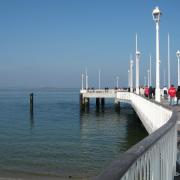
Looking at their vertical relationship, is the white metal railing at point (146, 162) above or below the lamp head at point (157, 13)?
below

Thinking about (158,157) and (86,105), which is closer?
(158,157)

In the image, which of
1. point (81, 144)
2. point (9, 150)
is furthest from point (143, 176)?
point (81, 144)

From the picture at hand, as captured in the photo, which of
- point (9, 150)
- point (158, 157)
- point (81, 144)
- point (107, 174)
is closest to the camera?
point (107, 174)

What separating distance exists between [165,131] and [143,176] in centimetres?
151

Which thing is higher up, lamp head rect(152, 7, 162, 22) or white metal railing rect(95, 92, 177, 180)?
lamp head rect(152, 7, 162, 22)

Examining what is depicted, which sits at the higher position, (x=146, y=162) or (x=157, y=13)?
(x=157, y=13)

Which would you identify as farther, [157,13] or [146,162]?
[157,13]

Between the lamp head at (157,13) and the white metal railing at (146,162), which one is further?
the lamp head at (157,13)

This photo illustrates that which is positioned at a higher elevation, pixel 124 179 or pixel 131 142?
pixel 124 179

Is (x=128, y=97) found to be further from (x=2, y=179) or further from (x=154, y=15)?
(x=2, y=179)

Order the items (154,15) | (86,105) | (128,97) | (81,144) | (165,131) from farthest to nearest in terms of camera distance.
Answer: (86,105)
(128,97)
(81,144)
(154,15)
(165,131)

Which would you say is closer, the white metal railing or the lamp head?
the white metal railing

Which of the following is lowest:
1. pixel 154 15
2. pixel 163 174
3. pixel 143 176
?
pixel 163 174

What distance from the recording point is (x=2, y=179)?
10.6 metres
